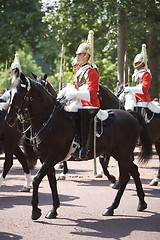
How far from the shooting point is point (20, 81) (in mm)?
8555

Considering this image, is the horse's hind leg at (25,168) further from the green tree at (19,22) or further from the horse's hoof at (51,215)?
the green tree at (19,22)

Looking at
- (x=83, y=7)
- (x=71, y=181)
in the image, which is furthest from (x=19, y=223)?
(x=83, y=7)

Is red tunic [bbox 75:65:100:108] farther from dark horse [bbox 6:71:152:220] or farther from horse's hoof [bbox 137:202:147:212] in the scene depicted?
horse's hoof [bbox 137:202:147:212]

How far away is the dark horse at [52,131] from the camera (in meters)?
8.59

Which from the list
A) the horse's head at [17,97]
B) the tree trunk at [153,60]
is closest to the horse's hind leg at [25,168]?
the horse's head at [17,97]

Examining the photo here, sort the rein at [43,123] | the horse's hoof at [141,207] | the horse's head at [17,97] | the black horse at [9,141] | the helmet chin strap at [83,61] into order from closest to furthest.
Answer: the horse's head at [17,97] → the rein at [43,123] → the helmet chin strap at [83,61] → the horse's hoof at [141,207] → the black horse at [9,141]

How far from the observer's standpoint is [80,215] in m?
9.20

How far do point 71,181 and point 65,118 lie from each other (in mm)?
4506

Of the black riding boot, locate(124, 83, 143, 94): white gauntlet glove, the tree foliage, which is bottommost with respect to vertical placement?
the black riding boot

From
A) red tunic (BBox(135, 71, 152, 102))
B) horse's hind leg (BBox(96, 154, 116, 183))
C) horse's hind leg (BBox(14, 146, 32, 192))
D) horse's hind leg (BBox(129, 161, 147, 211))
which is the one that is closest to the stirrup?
horse's hind leg (BBox(129, 161, 147, 211))

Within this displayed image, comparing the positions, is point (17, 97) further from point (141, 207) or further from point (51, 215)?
point (141, 207)

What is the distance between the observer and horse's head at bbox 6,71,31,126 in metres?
8.52

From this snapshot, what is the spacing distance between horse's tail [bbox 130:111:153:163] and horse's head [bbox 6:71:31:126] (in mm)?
2276

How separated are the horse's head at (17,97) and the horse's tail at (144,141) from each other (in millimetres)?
2276
